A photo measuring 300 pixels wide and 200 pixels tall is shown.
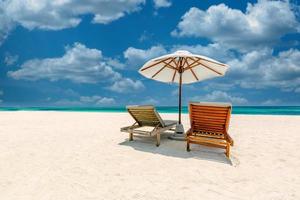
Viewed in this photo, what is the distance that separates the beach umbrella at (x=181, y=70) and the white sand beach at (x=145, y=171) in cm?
190

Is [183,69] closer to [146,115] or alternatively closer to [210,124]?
[146,115]

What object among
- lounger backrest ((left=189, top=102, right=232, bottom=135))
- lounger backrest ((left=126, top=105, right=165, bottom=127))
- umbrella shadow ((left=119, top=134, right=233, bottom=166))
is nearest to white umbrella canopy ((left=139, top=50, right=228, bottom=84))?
lounger backrest ((left=126, top=105, right=165, bottom=127))

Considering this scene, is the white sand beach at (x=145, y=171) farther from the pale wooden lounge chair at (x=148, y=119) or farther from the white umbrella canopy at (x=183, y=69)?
the white umbrella canopy at (x=183, y=69)

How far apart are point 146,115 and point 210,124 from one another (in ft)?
5.52

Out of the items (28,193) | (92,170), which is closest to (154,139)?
(92,170)

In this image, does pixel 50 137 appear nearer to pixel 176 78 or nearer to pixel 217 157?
pixel 176 78

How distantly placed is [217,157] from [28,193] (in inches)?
137

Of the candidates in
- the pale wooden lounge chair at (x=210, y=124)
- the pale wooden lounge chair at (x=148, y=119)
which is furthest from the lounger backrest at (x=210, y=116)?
the pale wooden lounge chair at (x=148, y=119)

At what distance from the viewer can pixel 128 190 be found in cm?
311

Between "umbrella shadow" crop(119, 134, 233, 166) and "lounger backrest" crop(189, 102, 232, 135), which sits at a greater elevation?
"lounger backrest" crop(189, 102, 232, 135)

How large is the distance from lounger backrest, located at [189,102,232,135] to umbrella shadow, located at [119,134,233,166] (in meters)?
0.48

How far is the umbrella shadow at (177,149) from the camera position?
473cm

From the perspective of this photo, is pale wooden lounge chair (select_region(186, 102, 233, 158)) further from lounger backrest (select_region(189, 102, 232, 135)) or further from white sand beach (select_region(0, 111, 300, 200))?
white sand beach (select_region(0, 111, 300, 200))

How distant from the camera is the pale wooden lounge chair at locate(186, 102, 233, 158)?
4719 millimetres
